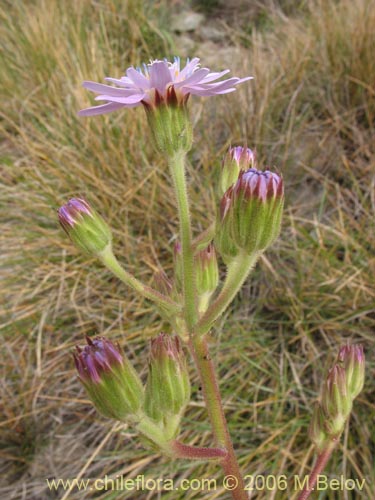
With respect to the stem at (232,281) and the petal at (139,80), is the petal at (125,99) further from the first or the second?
the stem at (232,281)

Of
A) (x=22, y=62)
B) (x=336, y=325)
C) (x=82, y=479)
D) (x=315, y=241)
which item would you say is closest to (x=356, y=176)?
(x=315, y=241)

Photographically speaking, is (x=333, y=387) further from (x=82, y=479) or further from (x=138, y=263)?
(x=138, y=263)

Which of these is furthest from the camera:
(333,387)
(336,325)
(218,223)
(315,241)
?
(315,241)

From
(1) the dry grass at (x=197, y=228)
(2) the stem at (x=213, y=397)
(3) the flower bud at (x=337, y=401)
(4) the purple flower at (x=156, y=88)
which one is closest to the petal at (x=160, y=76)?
(4) the purple flower at (x=156, y=88)

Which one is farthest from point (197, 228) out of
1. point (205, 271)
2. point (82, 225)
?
point (82, 225)

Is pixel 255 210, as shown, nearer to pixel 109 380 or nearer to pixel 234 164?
pixel 234 164

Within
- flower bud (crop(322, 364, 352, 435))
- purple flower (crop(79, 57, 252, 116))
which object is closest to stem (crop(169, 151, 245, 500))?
purple flower (crop(79, 57, 252, 116))

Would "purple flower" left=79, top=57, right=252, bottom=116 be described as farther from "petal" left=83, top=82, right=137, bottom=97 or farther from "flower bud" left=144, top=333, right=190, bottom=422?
"flower bud" left=144, top=333, right=190, bottom=422
